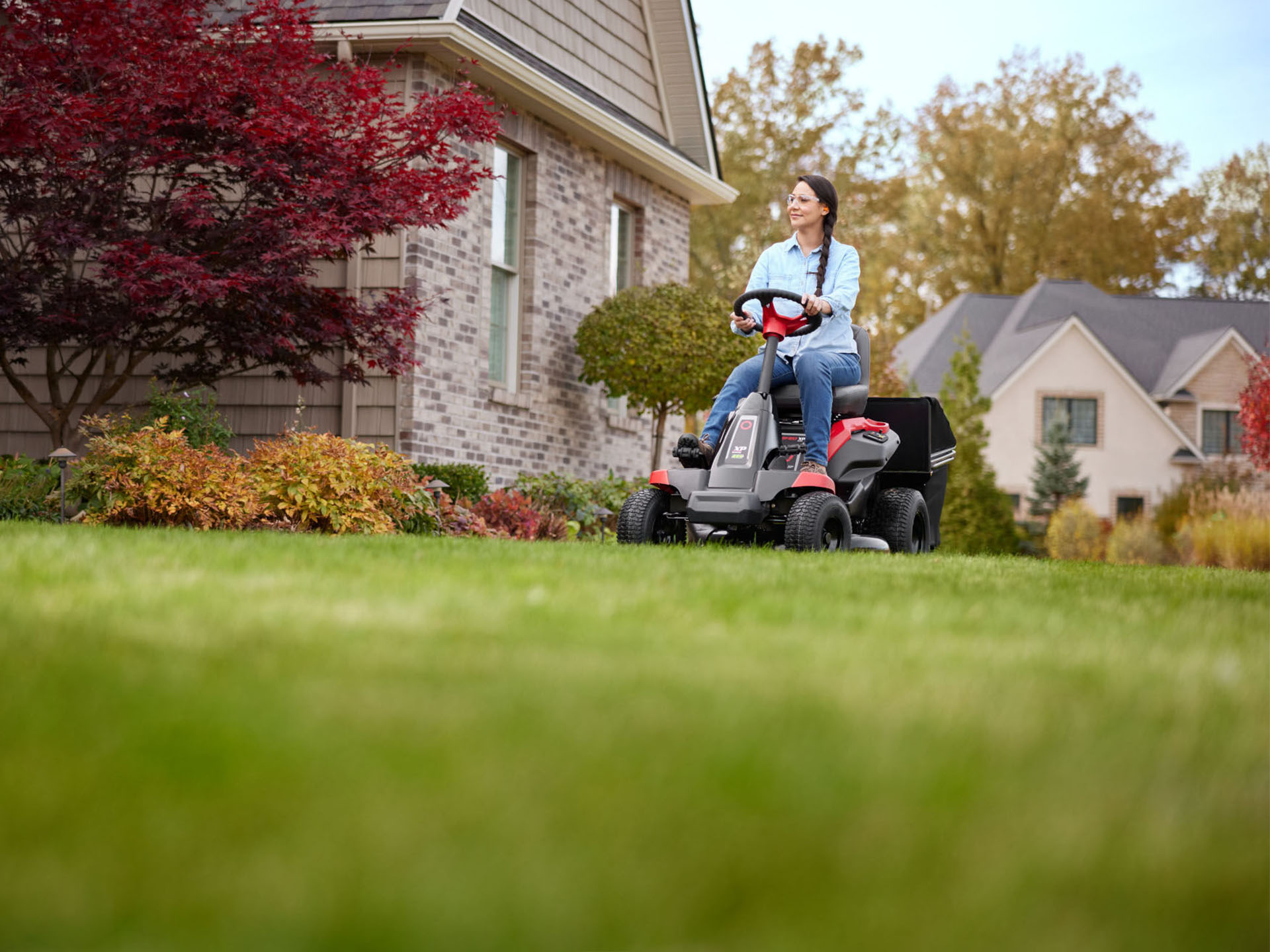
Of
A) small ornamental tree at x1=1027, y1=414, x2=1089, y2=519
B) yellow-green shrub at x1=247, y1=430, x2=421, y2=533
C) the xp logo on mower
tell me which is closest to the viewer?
the xp logo on mower

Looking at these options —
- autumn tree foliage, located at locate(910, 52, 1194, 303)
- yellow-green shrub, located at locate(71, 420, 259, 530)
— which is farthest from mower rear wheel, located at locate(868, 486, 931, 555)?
autumn tree foliage, located at locate(910, 52, 1194, 303)

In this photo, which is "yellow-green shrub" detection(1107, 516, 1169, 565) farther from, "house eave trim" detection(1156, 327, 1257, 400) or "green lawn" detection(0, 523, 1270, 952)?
"green lawn" detection(0, 523, 1270, 952)

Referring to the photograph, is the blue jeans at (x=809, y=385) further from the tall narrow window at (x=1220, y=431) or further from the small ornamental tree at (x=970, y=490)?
the tall narrow window at (x=1220, y=431)

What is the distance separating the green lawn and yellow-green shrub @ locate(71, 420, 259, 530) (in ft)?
15.1

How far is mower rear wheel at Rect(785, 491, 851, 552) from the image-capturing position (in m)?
6.73

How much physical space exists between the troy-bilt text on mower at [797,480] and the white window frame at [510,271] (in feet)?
17.5

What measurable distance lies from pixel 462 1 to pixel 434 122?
110 inches

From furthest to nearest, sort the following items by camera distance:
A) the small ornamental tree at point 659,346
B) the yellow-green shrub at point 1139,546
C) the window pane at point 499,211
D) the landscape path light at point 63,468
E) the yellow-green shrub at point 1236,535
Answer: the yellow-green shrub at point 1139,546 < the yellow-green shrub at point 1236,535 < the small ornamental tree at point 659,346 < the window pane at point 499,211 < the landscape path light at point 63,468

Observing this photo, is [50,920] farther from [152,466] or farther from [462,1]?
[462,1]

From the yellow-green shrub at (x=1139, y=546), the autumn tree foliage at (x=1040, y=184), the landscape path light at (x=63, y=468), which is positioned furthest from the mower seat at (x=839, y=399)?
the autumn tree foliage at (x=1040, y=184)

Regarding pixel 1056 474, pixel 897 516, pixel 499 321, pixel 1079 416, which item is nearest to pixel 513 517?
pixel 499 321

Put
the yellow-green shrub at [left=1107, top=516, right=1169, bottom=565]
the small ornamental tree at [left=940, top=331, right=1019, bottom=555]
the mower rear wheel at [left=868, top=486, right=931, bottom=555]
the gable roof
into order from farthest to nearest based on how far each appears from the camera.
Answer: the small ornamental tree at [left=940, top=331, right=1019, bottom=555] → the yellow-green shrub at [left=1107, top=516, right=1169, bottom=565] → the gable roof → the mower rear wheel at [left=868, top=486, right=931, bottom=555]

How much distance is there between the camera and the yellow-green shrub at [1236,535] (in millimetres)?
16453

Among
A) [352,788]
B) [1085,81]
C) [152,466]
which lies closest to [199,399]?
[152,466]
